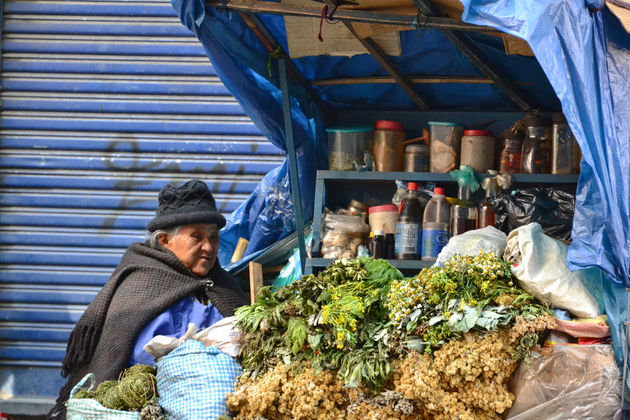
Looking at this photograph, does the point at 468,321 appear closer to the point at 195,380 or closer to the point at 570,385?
the point at 570,385

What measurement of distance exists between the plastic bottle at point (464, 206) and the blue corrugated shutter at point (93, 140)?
87.1 inches

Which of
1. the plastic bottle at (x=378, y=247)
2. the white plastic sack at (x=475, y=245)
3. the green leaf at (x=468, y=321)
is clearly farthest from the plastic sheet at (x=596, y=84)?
the plastic bottle at (x=378, y=247)

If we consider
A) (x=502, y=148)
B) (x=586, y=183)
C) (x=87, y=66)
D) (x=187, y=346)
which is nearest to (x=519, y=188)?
(x=502, y=148)

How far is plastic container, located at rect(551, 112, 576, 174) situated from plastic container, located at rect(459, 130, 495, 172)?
39 centimetres

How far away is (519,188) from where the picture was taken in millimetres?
5039

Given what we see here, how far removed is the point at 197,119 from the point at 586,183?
4.15 m

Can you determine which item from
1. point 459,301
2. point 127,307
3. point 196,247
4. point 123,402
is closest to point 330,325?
point 459,301

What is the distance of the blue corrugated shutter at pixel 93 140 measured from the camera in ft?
22.4

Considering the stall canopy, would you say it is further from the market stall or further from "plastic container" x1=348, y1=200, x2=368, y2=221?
"plastic container" x1=348, y1=200, x2=368, y2=221

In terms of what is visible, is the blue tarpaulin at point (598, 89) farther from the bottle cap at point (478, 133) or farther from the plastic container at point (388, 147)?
the plastic container at point (388, 147)

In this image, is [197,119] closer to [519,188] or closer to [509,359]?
[519,188]

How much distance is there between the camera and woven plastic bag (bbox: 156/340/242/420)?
3559 millimetres

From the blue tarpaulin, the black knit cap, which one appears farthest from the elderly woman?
the blue tarpaulin

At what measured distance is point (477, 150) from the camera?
199 inches
